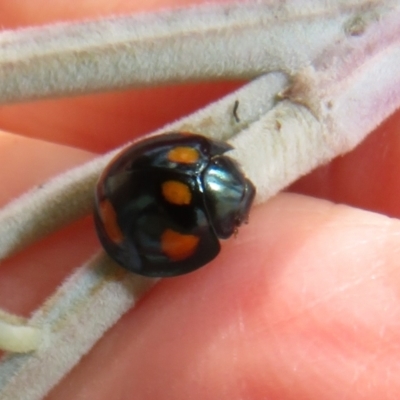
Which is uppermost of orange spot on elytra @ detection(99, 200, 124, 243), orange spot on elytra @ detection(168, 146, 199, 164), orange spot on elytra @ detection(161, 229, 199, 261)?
orange spot on elytra @ detection(168, 146, 199, 164)

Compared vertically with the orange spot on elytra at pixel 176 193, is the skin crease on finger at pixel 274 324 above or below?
below

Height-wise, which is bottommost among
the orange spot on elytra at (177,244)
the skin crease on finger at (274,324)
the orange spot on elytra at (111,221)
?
the skin crease on finger at (274,324)

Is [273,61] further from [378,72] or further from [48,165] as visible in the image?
[48,165]

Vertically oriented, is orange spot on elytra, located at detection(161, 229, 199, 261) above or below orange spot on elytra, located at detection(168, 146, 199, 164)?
below

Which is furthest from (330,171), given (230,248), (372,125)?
(230,248)
